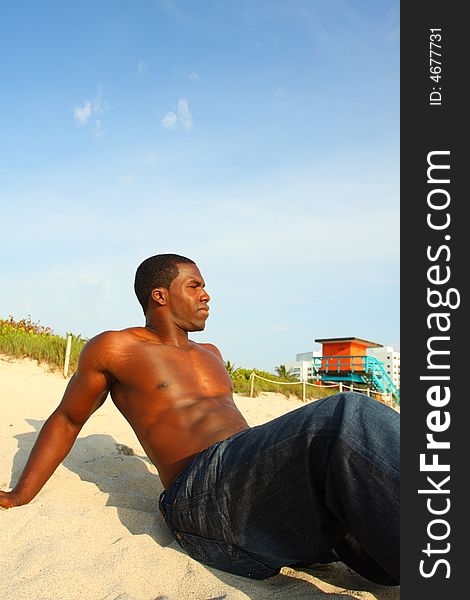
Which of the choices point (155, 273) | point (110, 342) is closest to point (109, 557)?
point (110, 342)

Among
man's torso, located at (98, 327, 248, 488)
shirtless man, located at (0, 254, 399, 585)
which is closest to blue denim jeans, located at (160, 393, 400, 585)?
shirtless man, located at (0, 254, 399, 585)

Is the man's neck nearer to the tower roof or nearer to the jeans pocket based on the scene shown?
the jeans pocket

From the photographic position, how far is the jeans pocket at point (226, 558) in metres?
2.06

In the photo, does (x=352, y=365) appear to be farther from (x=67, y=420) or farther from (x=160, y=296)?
(x=67, y=420)

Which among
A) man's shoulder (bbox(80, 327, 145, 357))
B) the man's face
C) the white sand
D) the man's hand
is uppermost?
the man's face

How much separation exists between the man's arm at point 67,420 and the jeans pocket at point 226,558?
2.65 ft

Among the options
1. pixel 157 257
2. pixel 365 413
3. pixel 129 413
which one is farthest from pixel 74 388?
pixel 365 413

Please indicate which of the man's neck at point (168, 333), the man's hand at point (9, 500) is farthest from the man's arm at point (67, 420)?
the man's neck at point (168, 333)

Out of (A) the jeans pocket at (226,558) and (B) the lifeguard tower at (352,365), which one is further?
(B) the lifeguard tower at (352,365)

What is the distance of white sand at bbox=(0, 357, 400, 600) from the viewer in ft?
6.39

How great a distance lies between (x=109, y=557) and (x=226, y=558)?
0.44 meters

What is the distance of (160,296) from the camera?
2898mm

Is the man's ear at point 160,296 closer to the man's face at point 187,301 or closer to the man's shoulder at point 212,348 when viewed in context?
the man's face at point 187,301

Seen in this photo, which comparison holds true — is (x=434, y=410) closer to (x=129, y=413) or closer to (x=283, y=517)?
(x=283, y=517)
